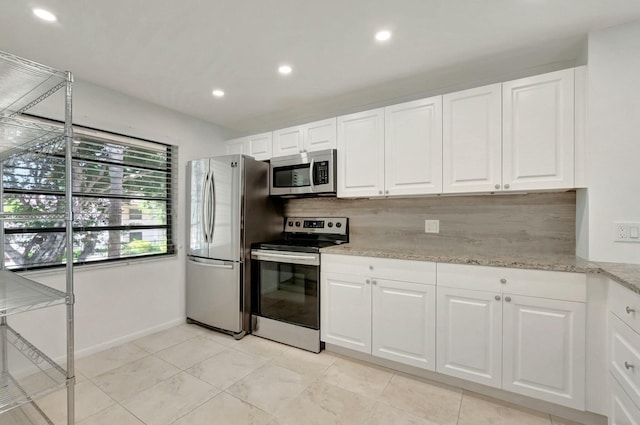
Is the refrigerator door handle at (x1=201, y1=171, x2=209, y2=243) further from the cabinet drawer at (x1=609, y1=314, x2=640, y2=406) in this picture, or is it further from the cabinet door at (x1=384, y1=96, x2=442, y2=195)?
the cabinet drawer at (x1=609, y1=314, x2=640, y2=406)

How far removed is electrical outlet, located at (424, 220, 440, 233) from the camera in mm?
2506

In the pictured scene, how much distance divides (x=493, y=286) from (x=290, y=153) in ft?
6.83

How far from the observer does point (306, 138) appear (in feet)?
9.26

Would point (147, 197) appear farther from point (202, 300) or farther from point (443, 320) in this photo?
point (443, 320)

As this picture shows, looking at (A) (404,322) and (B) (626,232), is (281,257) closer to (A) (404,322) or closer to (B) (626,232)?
(A) (404,322)

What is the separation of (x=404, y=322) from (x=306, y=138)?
186 centimetres

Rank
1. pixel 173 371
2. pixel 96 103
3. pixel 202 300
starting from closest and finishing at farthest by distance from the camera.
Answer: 1. pixel 173 371
2. pixel 96 103
3. pixel 202 300

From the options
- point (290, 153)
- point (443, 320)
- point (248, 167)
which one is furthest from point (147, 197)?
point (443, 320)

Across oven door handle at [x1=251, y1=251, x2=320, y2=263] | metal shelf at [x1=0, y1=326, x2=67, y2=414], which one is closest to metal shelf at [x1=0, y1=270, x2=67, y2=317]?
metal shelf at [x1=0, y1=326, x2=67, y2=414]

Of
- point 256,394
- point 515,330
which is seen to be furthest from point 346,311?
point 515,330

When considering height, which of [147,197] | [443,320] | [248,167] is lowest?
[443,320]

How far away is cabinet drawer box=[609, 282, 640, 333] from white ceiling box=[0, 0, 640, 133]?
1.49 metres

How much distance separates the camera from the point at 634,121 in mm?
1671

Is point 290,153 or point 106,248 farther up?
point 290,153
